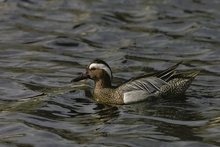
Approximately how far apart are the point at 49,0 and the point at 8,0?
1049 millimetres

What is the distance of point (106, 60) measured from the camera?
15.5 meters

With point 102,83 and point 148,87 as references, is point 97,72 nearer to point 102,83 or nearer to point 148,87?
point 102,83

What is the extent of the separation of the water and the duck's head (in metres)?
0.34

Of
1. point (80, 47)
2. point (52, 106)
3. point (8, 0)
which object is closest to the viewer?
point (52, 106)

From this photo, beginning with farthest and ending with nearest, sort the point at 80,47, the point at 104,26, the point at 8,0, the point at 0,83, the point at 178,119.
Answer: the point at 8,0 < the point at 104,26 < the point at 80,47 < the point at 0,83 < the point at 178,119

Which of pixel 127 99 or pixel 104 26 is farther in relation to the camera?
pixel 104 26

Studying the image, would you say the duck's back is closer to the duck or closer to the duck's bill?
the duck

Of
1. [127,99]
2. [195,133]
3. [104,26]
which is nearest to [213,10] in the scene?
[104,26]

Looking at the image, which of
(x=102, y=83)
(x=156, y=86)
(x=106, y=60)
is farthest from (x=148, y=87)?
(x=106, y=60)

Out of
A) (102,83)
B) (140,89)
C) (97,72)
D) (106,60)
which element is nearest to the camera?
(140,89)

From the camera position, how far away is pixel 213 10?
18719 mm

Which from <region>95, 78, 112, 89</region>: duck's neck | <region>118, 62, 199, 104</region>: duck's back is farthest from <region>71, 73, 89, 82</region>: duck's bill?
<region>118, 62, 199, 104</region>: duck's back

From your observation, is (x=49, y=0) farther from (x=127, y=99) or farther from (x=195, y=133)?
(x=195, y=133)

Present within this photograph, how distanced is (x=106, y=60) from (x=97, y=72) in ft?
7.36
